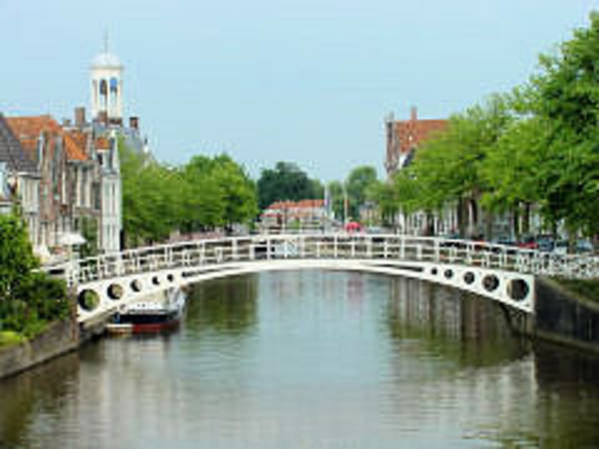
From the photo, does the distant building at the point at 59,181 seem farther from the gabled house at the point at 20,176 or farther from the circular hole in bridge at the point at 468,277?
the circular hole in bridge at the point at 468,277

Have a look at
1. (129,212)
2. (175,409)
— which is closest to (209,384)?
(175,409)

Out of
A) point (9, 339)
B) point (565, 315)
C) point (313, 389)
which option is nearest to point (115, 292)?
point (9, 339)

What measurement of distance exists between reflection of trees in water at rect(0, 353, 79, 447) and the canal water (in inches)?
2.5

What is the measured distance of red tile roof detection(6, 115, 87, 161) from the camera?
80.6m

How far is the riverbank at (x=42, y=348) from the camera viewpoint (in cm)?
5262

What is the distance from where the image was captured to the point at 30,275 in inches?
2240

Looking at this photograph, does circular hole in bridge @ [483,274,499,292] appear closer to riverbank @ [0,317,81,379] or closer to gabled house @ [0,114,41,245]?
riverbank @ [0,317,81,379]

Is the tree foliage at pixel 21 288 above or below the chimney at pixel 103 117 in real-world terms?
below

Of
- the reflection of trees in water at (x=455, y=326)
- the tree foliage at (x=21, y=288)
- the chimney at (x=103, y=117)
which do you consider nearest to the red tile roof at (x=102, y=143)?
the reflection of trees in water at (x=455, y=326)

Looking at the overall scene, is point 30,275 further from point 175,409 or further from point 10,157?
point 10,157

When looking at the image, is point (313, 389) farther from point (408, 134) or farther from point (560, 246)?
point (408, 134)

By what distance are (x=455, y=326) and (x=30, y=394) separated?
26.7 m

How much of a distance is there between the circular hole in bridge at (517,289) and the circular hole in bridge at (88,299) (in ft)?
61.0

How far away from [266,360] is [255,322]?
14.5 meters
